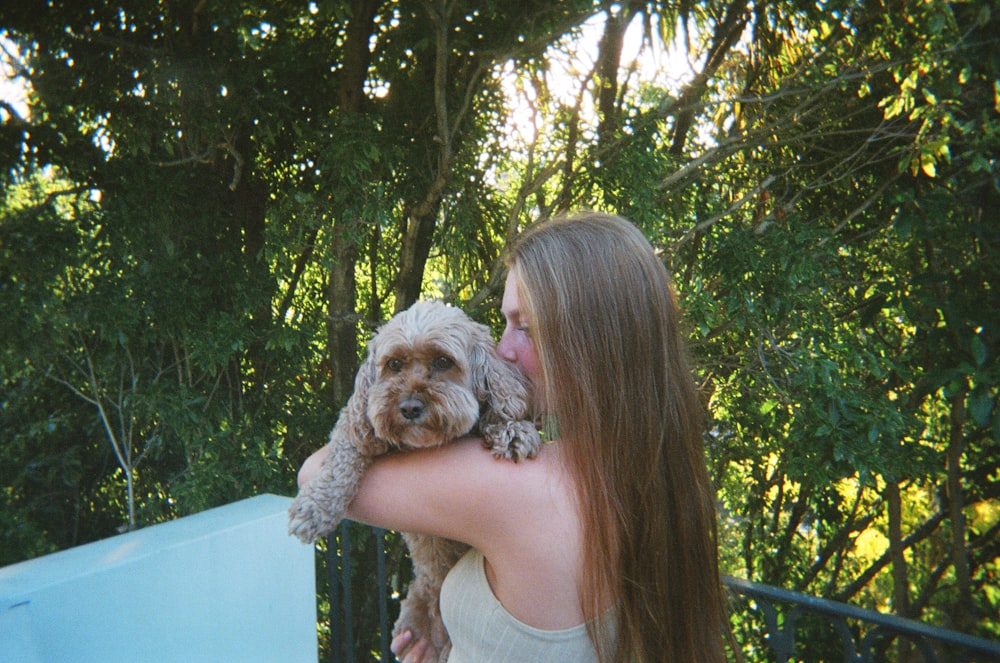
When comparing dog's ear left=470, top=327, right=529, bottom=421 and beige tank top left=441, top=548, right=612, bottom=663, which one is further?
dog's ear left=470, top=327, right=529, bottom=421

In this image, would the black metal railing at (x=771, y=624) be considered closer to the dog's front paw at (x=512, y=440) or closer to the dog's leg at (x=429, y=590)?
the dog's leg at (x=429, y=590)

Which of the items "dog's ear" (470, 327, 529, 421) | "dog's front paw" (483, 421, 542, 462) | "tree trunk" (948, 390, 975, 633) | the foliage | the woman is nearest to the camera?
the woman

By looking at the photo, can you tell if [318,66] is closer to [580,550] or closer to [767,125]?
[767,125]

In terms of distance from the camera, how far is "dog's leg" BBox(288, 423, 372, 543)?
1.61 meters

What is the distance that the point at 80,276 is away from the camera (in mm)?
3236

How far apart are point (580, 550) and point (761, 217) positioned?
10.1 feet

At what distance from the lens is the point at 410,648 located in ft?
6.14

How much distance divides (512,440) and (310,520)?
47 centimetres

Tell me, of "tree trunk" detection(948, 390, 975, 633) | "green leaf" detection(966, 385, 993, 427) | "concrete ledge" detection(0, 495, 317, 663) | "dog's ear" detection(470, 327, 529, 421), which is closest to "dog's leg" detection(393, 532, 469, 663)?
"dog's ear" detection(470, 327, 529, 421)

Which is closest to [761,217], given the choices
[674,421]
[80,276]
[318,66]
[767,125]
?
[767,125]

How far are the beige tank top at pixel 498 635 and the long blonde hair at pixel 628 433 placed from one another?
0.05 meters

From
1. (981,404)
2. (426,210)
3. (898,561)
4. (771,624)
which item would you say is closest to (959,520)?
(898,561)

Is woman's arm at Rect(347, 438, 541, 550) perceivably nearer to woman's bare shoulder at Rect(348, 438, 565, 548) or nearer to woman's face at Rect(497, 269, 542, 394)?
woman's bare shoulder at Rect(348, 438, 565, 548)

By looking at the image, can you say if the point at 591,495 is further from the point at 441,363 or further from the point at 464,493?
the point at 441,363
